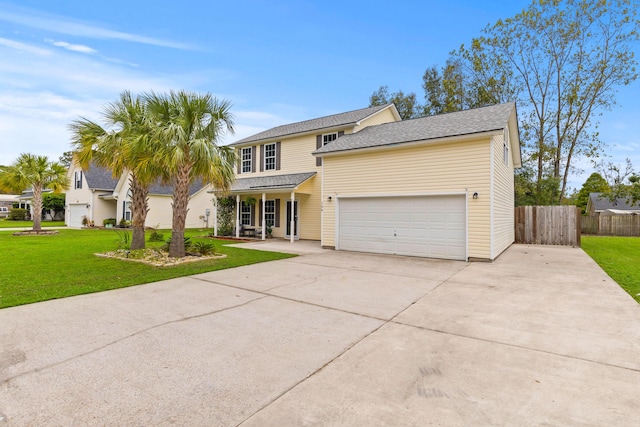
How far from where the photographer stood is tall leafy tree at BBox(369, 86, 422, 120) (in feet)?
102

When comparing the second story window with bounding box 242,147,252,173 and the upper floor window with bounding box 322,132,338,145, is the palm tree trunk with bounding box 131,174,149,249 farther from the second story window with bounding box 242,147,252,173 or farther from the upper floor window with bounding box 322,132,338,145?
the second story window with bounding box 242,147,252,173

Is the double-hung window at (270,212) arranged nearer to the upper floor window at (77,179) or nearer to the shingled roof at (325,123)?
the shingled roof at (325,123)

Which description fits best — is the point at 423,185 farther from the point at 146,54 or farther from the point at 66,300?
the point at 146,54

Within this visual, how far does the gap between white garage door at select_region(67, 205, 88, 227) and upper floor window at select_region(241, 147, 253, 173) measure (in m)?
15.6

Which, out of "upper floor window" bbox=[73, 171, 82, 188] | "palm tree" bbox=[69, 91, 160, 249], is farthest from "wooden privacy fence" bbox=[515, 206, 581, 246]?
"upper floor window" bbox=[73, 171, 82, 188]

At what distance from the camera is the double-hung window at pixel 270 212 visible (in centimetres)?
1777

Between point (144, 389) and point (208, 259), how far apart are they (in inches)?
289

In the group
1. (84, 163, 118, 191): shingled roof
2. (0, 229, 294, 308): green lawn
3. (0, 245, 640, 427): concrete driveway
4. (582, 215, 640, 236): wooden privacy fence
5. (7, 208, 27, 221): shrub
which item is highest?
(84, 163, 118, 191): shingled roof

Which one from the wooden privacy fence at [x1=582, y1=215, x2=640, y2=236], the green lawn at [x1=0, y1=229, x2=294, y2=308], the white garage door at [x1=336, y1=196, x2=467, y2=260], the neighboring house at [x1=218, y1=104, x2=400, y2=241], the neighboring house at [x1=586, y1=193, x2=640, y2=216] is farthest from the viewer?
the neighboring house at [x1=586, y1=193, x2=640, y2=216]

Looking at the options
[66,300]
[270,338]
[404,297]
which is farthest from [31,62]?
[404,297]

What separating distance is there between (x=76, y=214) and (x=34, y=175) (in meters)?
9.91

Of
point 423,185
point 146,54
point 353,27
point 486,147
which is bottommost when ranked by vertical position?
point 423,185

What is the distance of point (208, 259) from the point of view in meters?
9.83

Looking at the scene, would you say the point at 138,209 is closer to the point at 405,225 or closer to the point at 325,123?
the point at 405,225
